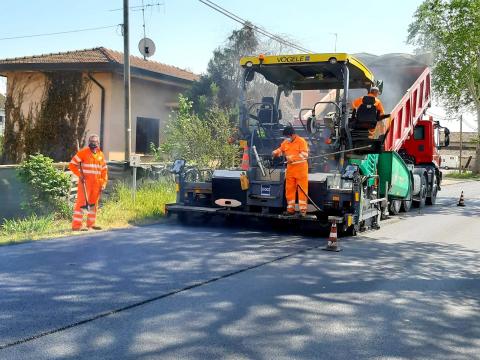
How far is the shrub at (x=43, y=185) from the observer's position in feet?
34.1

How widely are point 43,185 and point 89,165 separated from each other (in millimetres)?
1629

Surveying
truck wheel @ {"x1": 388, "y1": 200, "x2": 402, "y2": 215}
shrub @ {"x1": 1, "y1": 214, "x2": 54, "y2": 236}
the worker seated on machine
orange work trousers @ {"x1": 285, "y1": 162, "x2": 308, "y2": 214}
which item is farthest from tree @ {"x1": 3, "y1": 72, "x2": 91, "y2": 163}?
orange work trousers @ {"x1": 285, "y1": 162, "x2": 308, "y2": 214}

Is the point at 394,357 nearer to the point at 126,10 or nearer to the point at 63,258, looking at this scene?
the point at 63,258

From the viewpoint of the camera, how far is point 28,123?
1936 centimetres

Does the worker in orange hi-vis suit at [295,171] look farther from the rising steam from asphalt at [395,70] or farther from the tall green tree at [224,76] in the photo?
the tall green tree at [224,76]

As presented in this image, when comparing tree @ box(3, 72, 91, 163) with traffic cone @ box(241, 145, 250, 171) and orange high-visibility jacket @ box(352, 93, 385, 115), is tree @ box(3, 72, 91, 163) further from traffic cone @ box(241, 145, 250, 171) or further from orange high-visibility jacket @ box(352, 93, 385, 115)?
orange high-visibility jacket @ box(352, 93, 385, 115)

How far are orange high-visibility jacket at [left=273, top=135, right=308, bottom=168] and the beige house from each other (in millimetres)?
10227

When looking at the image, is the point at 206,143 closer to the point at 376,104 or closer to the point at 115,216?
the point at 115,216

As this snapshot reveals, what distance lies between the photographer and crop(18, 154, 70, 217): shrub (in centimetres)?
1039

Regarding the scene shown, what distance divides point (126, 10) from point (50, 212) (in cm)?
630

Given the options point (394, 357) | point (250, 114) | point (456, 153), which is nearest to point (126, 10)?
point (250, 114)

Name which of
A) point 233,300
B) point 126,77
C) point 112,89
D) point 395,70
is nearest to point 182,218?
point 233,300

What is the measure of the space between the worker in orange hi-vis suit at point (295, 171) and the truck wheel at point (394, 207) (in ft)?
15.0

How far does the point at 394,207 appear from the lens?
1323cm
